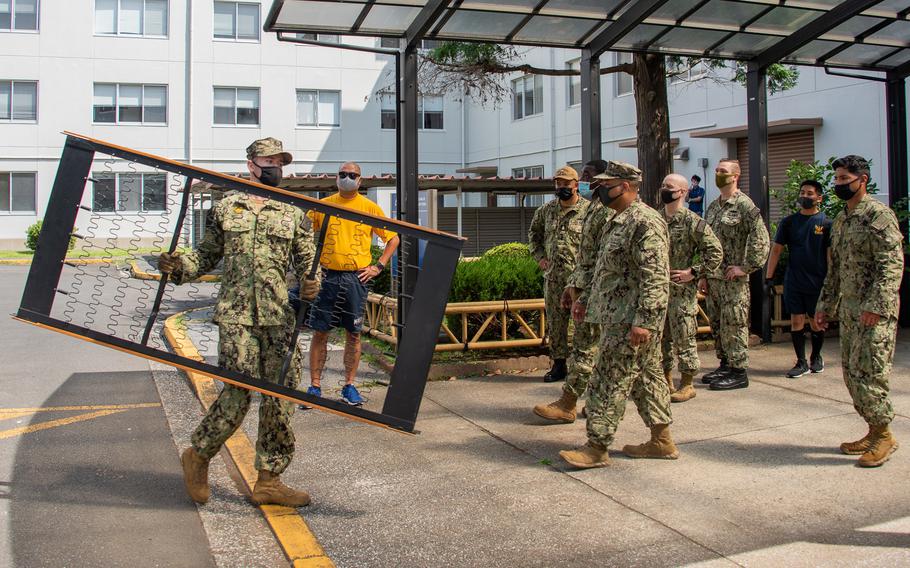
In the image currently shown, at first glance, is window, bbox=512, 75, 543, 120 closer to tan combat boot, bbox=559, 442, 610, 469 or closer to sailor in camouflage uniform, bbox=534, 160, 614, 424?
sailor in camouflage uniform, bbox=534, 160, 614, 424

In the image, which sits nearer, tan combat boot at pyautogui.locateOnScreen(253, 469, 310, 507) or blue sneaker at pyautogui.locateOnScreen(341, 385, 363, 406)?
tan combat boot at pyautogui.locateOnScreen(253, 469, 310, 507)

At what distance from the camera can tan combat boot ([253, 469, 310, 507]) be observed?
4773 millimetres

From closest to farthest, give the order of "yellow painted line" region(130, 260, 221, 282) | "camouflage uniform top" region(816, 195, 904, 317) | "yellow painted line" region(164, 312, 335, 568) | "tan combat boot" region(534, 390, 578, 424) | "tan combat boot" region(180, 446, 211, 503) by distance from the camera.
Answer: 1. "yellow painted line" region(164, 312, 335, 568)
2. "tan combat boot" region(180, 446, 211, 503)
3. "yellow painted line" region(130, 260, 221, 282)
4. "camouflage uniform top" region(816, 195, 904, 317)
5. "tan combat boot" region(534, 390, 578, 424)

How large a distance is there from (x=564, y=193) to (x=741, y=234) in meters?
1.69

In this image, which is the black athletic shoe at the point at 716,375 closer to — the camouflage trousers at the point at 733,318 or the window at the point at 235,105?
the camouflage trousers at the point at 733,318

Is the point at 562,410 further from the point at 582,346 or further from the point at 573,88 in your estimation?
the point at 573,88

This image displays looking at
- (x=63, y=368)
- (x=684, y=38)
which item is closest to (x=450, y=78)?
(x=684, y=38)

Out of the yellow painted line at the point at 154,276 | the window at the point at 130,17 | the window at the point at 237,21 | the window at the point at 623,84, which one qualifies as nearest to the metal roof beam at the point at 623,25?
the yellow painted line at the point at 154,276

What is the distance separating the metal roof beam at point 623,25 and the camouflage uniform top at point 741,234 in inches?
75.0

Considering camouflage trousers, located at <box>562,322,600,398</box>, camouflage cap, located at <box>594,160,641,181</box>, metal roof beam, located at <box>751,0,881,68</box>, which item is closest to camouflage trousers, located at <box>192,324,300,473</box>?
camouflage cap, located at <box>594,160,641,181</box>

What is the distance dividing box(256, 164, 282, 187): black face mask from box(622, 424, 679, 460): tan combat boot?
9.30ft

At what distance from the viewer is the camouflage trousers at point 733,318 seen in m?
7.76

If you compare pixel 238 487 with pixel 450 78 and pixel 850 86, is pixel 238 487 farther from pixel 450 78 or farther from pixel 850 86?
pixel 850 86

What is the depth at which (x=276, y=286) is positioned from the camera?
473 cm
